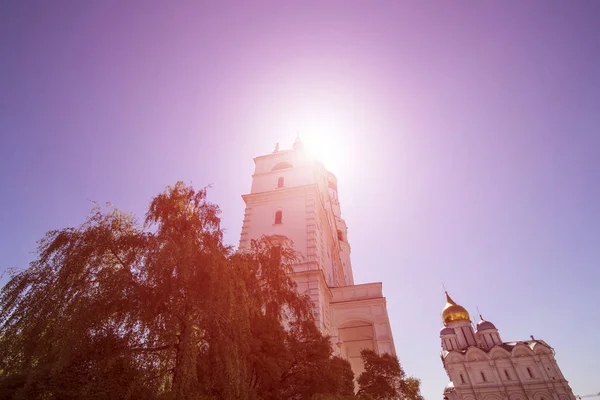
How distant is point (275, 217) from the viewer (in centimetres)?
2439

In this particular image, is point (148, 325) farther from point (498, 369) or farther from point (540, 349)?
point (540, 349)

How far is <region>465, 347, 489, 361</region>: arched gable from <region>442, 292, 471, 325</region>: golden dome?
5.82 m

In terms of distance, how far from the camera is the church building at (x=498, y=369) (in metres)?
42.4

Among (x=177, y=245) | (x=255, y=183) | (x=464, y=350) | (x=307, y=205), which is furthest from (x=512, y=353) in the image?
(x=177, y=245)

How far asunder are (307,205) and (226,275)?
16.3 meters

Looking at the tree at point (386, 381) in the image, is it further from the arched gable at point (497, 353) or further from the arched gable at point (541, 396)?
the arched gable at point (541, 396)

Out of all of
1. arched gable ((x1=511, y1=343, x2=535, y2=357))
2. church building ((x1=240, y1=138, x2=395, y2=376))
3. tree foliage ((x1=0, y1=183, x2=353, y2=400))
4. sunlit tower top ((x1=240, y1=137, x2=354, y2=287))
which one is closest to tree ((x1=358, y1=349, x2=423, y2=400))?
tree foliage ((x1=0, y1=183, x2=353, y2=400))

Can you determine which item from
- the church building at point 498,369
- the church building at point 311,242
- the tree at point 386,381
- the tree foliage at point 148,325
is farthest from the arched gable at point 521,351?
the tree foliage at point 148,325

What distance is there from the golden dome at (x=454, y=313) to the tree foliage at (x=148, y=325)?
5214 cm

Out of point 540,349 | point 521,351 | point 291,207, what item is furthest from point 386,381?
point 540,349

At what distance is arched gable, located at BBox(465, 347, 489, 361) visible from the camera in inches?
1841

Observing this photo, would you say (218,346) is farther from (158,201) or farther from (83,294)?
(158,201)

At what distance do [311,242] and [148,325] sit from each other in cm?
1504

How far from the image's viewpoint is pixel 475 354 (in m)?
47.3
